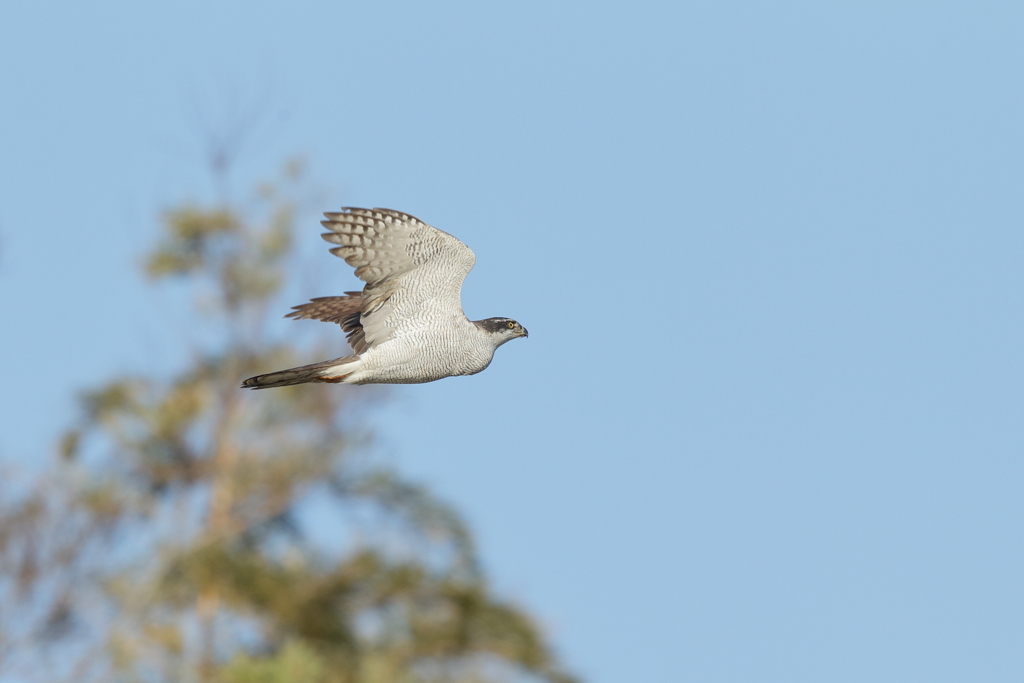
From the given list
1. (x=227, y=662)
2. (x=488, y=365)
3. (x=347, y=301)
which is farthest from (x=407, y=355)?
(x=227, y=662)

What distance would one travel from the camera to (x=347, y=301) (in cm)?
956

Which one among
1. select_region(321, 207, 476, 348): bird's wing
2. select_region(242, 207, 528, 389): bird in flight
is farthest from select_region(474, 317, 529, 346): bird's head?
select_region(321, 207, 476, 348): bird's wing

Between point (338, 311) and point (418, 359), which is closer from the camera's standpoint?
point (418, 359)

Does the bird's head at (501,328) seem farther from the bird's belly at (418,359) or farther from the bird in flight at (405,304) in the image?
the bird's belly at (418,359)

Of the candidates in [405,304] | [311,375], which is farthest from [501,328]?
[311,375]

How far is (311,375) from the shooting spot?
7.93m

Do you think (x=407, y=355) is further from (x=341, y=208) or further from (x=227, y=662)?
(x=227, y=662)

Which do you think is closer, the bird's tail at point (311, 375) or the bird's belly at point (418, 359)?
the bird's tail at point (311, 375)

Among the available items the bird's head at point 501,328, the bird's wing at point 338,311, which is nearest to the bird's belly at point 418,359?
the bird's head at point 501,328

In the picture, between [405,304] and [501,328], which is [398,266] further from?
[501,328]

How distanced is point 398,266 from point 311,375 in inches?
32.4

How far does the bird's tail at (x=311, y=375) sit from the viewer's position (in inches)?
305

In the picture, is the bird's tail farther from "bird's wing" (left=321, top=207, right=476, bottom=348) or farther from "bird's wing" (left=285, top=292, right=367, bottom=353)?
"bird's wing" (left=285, top=292, right=367, bottom=353)

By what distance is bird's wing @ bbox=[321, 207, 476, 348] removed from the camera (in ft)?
26.5
